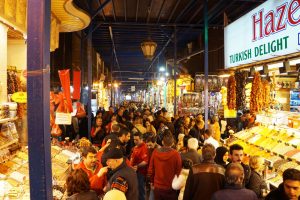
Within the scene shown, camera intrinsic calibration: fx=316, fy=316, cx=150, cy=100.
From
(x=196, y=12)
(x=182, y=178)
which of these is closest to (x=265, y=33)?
(x=182, y=178)

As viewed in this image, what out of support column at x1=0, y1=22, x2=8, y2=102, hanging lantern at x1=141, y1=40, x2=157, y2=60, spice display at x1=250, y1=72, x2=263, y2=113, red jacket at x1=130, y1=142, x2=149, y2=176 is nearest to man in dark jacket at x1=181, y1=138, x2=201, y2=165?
red jacket at x1=130, y1=142, x2=149, y2=176

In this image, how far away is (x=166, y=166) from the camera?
546 centimetres

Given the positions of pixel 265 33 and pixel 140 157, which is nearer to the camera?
pixel 265 33

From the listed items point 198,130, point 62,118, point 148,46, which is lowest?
point 198,130

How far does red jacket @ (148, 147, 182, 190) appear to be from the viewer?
17.9 ft

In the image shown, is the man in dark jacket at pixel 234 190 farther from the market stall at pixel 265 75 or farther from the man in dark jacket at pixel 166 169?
the market stall at pixel 265 75

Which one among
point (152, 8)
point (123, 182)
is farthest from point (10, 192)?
point (152, 8)

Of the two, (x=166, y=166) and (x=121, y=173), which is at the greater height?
(x=121, y=173)

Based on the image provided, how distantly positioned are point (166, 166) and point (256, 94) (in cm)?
238

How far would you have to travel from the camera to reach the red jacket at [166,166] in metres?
5.45

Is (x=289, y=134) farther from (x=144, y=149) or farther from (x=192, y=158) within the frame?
(x=144, y=149)

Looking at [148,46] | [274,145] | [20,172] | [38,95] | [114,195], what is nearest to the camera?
[38,95]

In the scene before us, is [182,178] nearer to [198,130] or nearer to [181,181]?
[181,181]

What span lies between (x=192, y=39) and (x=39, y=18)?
17092 millimetres
